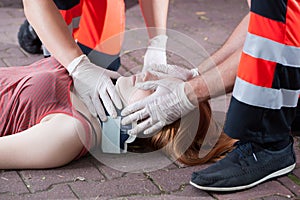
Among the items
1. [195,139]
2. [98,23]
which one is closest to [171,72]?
[195,139]

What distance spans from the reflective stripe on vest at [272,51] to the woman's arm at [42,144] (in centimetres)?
75

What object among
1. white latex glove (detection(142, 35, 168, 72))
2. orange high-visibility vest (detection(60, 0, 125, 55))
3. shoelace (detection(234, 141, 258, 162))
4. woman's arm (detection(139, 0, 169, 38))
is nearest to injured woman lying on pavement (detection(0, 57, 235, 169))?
shoelace (detection(234, 141, 258, 162))

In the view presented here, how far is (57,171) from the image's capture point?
251 cm

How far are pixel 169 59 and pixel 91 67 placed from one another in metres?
1.16

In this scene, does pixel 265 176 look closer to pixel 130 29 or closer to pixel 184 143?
pixel 184 143

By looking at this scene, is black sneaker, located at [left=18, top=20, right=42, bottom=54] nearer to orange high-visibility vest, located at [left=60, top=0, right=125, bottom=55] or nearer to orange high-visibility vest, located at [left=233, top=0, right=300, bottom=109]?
orange high-visibility vest, located at [left=60, top=0, right=125, bottom=55]

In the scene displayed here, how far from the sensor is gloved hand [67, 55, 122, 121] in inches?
102

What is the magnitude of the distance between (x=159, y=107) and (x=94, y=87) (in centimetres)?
32

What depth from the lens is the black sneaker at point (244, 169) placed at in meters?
2.35

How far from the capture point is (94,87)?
8.64ft

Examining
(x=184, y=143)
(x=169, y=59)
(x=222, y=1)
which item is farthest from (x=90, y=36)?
(x=222, y=1)

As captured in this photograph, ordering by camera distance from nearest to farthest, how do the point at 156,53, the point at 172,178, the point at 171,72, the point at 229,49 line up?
the point at 172,178 → the point at 171,72 → the point at 229,49 → the point at 156,53

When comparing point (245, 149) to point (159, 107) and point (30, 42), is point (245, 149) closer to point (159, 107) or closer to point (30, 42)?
point (159, 107)

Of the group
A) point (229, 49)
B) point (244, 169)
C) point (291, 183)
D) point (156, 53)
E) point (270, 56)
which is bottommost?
point (291, 183)
